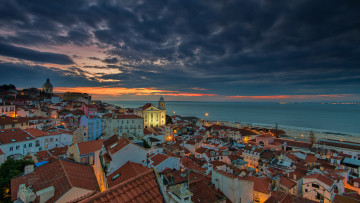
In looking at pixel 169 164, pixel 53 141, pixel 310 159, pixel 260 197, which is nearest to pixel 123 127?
pixel 53 141

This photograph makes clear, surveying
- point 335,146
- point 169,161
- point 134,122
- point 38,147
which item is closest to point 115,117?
point 134,122

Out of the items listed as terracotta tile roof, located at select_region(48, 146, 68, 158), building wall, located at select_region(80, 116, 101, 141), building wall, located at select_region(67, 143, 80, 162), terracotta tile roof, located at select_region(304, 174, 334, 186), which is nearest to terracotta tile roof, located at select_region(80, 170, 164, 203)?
building wall, located at select_region(67, 143, 80, 162)

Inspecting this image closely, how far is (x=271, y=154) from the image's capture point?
1137 inches

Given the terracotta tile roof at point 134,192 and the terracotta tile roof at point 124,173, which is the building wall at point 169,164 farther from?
the terracotta tile roof at point 134,192

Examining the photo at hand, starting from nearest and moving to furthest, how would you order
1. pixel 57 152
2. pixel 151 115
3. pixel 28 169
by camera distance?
1. pixel 28 169
2. pixel 57 152
3. pixel 151 115

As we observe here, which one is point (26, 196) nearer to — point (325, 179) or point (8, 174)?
point (8, 174)

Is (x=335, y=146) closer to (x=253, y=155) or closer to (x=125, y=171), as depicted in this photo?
(x=253, y=155)

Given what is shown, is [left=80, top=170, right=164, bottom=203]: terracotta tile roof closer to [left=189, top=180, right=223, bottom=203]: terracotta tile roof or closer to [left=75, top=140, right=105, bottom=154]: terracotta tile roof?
[left=189, top=180, right=223, bottom=203]: terracotta tile roof

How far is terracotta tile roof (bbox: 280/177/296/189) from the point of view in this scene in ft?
64.4

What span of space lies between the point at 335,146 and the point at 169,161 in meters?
43.8

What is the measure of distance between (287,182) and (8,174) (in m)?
26.0

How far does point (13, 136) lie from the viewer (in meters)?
22.6

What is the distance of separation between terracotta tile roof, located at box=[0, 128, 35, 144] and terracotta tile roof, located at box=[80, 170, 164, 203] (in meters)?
26.0

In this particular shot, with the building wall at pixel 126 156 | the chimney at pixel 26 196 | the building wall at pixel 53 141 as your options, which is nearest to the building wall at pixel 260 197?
the building wall at pixel 126 156
